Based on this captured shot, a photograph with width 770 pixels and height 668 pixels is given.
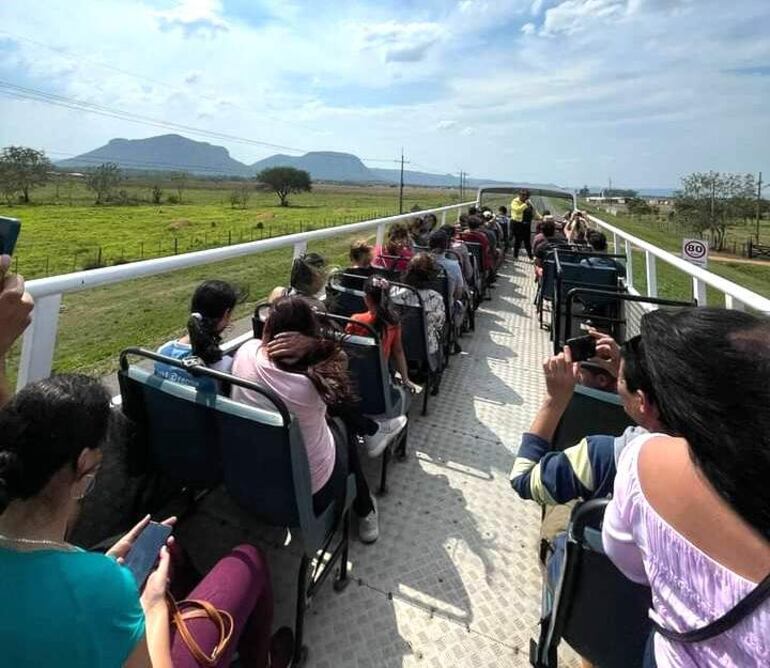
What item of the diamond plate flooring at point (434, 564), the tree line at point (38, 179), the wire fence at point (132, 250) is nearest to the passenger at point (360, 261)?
the diamond plate flooring at point (434, 564)

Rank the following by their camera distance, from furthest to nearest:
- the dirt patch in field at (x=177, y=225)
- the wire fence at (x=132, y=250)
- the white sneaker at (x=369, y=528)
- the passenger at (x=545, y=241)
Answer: the dirt patch in field at (x=177, y=225) → the wire fence at (x=132, y=250) → the passenger at (x=545, y=241) → the white sneaker at (x=369, y=528)

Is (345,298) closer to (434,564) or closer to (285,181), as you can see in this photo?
(434,564)

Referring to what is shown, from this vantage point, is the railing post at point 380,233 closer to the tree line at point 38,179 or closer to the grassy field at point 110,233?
the grassy field at point 110,233

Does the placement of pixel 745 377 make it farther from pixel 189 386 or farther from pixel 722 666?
pixel 189 386

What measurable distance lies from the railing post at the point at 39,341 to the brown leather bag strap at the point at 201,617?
3.08ft

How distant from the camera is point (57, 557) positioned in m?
0.85

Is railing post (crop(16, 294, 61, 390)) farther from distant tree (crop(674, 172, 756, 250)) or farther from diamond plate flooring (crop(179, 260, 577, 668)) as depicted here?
distant tree (crop(674, 172, 756, 250))

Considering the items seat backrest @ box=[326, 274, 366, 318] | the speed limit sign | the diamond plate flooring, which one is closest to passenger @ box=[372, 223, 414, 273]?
seat backrest @ box=[326, 274, 366, 318]

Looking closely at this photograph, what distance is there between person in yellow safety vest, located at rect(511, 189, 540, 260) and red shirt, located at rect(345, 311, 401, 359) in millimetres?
8111

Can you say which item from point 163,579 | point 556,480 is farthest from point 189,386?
point 556,480

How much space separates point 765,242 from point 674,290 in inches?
1999

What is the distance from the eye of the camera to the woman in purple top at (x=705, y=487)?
77cm

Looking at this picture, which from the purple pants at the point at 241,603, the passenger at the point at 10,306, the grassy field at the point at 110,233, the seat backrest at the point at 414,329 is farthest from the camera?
the grassy field at the point at 110,233

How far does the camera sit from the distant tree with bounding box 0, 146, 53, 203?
64000 mm
